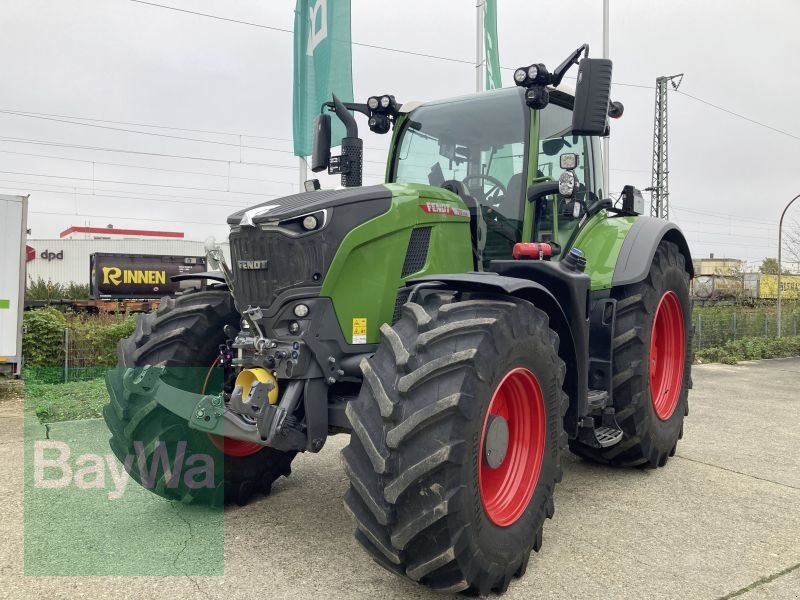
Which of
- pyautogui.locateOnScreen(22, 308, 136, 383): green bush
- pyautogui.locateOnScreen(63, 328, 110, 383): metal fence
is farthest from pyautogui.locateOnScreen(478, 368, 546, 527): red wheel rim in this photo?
pyautogui.locateOnScreen(63, 328, 110, 383): metal fence

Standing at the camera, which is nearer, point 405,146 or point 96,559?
point 96,559

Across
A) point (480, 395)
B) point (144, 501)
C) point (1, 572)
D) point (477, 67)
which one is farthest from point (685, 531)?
point (477, 67)

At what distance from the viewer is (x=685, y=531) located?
4.04 m

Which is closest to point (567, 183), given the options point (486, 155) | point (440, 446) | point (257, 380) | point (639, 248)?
point (486, 155)

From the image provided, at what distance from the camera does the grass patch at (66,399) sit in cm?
768

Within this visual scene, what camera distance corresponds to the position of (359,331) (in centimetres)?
370

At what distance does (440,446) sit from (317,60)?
10.1 meters

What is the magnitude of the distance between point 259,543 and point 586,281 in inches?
97.2

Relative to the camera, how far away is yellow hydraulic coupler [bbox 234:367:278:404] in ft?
11.5

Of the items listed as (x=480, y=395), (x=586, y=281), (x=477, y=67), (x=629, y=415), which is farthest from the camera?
(x=477, y=67)

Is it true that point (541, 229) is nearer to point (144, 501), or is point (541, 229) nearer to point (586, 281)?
point (586, 281)

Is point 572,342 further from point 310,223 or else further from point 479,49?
point 479,49

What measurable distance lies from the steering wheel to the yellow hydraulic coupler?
192 centimetres

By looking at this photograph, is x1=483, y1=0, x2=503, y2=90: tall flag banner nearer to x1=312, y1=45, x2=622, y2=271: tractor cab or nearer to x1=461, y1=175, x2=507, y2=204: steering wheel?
x1=312, y1=45, x2=622, y2=271: tractor cab
